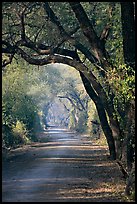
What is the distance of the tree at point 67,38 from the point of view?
59.3 ft

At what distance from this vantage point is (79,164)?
86.4 ft

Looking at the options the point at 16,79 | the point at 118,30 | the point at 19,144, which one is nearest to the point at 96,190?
the point at 118,30

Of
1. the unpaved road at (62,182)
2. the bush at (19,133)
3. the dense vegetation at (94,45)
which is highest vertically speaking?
the dense vegetation at (94,45)

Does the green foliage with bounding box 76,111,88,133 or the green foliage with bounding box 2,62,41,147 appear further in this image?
the green foliage with bounding box 76,111,88,133

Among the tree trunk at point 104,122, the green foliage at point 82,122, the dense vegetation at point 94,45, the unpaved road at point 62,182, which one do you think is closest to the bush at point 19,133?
the dense vegetation at point 94,45

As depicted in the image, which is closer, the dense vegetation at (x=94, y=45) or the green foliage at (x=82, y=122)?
the dense vegetation at (x=94, y=45)

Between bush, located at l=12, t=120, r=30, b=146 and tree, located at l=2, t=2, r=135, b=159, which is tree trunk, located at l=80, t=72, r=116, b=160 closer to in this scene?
tree, located at l=2, t=2, r=135, b=159

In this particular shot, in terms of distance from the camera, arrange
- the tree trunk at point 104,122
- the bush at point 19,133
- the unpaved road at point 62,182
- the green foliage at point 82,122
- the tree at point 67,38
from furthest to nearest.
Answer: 1. the green foliage at point 82,122
2. the bush at point 19,133
3. the tree trunk at point 104,122
4. the tree at point 67,38
5. the unpaved road at point 62,182

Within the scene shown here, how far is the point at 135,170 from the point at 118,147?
6.24 metres

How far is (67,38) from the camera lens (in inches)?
804

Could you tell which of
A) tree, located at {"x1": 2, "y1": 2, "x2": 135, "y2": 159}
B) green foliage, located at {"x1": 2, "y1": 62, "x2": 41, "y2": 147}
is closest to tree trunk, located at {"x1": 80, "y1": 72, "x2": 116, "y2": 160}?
tree, located at {"x1": 2, "y1": 2, "x2": 135, "y2": 159}

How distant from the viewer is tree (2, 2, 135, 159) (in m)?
18.1

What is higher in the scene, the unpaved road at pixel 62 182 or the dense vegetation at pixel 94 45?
the dense vegetation at pixel 94 45

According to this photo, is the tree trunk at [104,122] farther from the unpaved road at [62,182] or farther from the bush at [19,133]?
the bush at [19,133]
